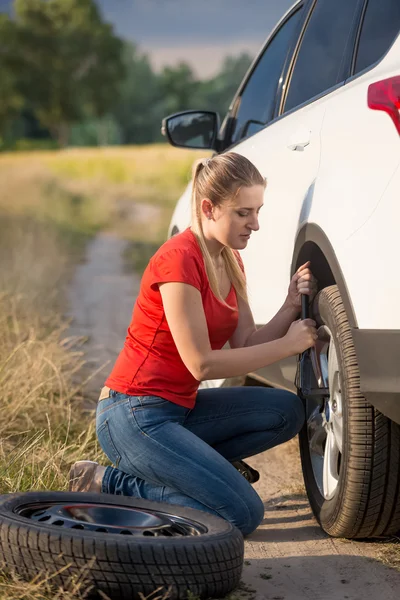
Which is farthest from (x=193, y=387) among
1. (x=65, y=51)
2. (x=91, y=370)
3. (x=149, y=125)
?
(x=149, y=125)

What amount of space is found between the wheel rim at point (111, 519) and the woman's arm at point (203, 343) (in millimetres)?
530

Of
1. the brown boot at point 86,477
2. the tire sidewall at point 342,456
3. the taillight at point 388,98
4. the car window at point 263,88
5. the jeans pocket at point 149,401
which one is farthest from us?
the car window at point 263,88

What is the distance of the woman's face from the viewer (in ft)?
11.3

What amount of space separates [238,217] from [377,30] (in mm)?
810

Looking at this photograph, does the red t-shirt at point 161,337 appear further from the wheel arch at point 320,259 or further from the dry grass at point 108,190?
the dry grass at point 108,190

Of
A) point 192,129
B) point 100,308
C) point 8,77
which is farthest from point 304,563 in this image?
point 8,77

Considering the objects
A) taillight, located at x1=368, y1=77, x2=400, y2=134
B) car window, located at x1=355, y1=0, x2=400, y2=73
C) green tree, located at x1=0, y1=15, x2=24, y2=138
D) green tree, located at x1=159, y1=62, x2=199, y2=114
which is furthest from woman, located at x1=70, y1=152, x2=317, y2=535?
green tree, located at x1=159, y1=62, x2=199, y2=114

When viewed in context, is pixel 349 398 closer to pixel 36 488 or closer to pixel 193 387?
pixel 193 387

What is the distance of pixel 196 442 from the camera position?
349 cm

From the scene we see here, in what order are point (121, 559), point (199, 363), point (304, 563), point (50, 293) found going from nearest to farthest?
point (121, 559) → point (304, 563) → point (199, 363) → point (50, 293)

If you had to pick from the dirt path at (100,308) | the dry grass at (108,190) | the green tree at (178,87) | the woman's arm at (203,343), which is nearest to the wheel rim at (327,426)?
the woman's arm at (203,343)

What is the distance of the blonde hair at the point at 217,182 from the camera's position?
11.3ft

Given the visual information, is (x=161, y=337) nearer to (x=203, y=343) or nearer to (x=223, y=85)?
(x=203, y=343)

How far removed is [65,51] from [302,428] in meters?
72.7
